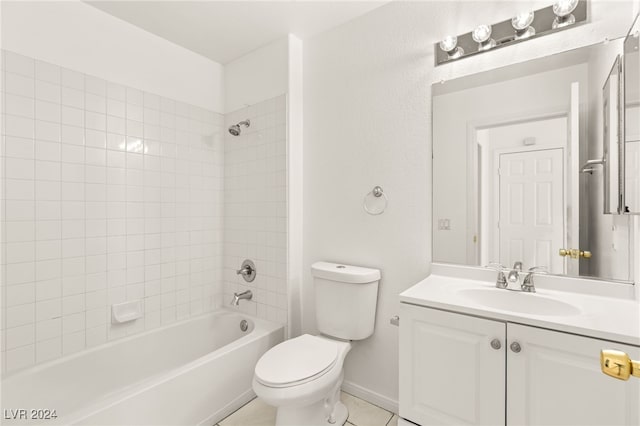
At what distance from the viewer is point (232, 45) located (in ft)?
7.39

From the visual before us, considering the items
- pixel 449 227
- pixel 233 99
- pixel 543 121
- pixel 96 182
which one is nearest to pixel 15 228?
pixel 96 182

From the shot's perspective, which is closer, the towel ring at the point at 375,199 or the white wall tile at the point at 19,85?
the white wall tile at the point at 19,85

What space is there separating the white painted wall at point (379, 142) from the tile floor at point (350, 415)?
0.07 metres

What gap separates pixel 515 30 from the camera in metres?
1.42

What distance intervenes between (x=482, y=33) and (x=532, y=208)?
87cm

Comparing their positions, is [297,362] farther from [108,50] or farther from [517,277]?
[108,50]

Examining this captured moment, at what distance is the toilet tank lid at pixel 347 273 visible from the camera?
1.74 m

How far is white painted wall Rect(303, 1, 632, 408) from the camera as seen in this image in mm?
1674

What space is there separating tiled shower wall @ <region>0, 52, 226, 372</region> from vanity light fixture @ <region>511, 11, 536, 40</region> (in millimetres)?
1494

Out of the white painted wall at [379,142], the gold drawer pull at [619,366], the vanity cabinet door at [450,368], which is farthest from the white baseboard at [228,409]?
the gold drawer pull at [619,366]

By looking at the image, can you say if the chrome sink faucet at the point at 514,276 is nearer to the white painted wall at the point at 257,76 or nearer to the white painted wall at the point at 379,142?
the white painted wall at the point at 379,142

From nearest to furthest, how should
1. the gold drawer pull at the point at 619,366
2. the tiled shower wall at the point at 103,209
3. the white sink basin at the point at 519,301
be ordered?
1. the gold drawer pull at the point at 619,366
2. the white sink basin at the point at 519,301
3. the tiled shower wall at the point at 103,209

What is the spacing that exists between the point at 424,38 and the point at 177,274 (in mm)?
2232

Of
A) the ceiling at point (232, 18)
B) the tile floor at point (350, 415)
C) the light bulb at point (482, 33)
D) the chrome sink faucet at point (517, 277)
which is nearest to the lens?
the chrome sink faucet at point (517, 277)
